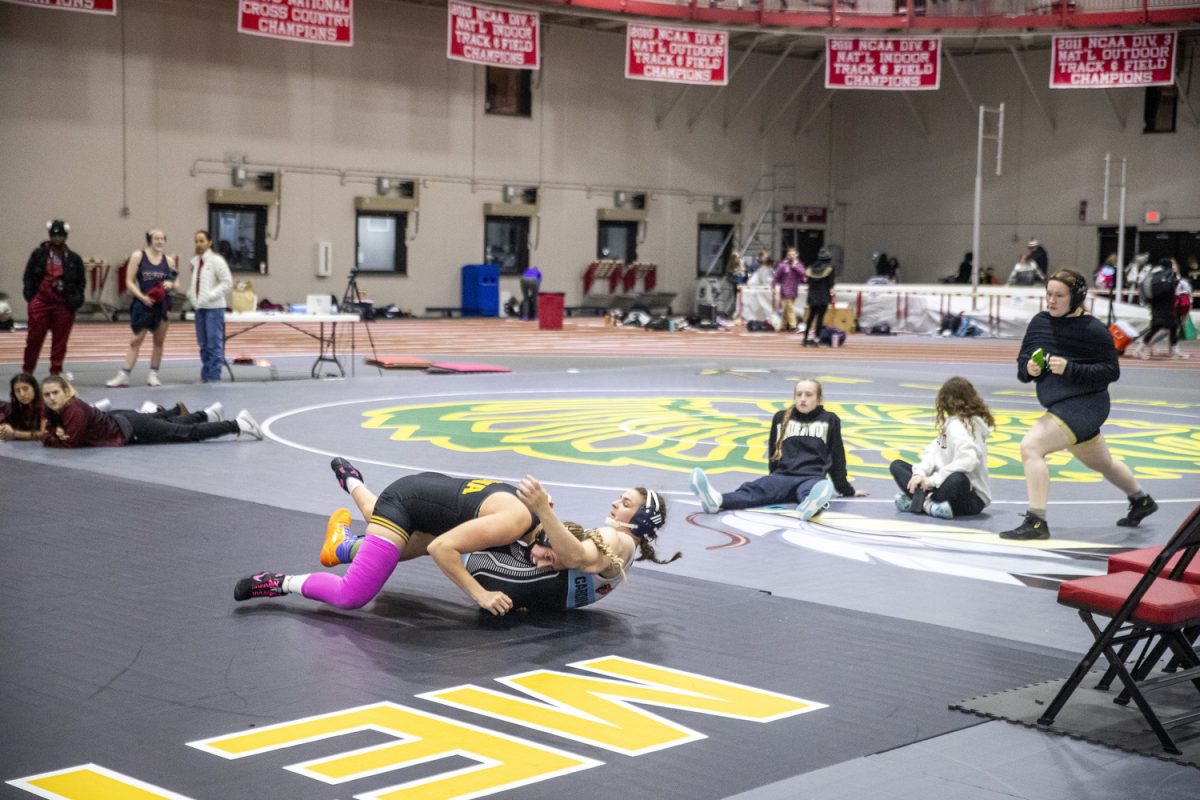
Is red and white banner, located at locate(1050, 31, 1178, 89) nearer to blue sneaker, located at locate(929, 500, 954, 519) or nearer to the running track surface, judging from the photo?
the running track surface

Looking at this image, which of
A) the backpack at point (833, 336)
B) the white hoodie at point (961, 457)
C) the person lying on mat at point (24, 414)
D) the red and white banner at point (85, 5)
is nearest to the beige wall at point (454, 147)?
the red and white banner at point (85, 5)

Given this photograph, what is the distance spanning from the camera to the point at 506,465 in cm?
1104

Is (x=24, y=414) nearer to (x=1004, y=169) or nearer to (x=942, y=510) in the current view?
(x=942, y=510)

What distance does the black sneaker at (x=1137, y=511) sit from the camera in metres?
8.78

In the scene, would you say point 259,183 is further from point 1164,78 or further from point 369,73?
point 1164,78

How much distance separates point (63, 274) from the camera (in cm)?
1457

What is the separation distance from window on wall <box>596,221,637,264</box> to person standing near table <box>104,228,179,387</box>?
20868mm

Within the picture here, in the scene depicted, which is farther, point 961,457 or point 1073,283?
point 961,457

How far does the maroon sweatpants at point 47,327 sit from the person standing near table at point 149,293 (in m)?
0.84

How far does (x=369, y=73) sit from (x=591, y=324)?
756 cm

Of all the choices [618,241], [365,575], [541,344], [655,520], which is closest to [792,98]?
[618,241]

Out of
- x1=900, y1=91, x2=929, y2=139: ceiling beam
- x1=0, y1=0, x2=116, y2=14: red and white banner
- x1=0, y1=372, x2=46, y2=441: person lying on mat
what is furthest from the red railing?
x1=0, y1=372, x2=46, y2=441: person lying on mat

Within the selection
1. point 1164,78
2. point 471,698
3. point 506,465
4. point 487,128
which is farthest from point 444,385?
point 1164,78

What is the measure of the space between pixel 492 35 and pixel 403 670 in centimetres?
2540
